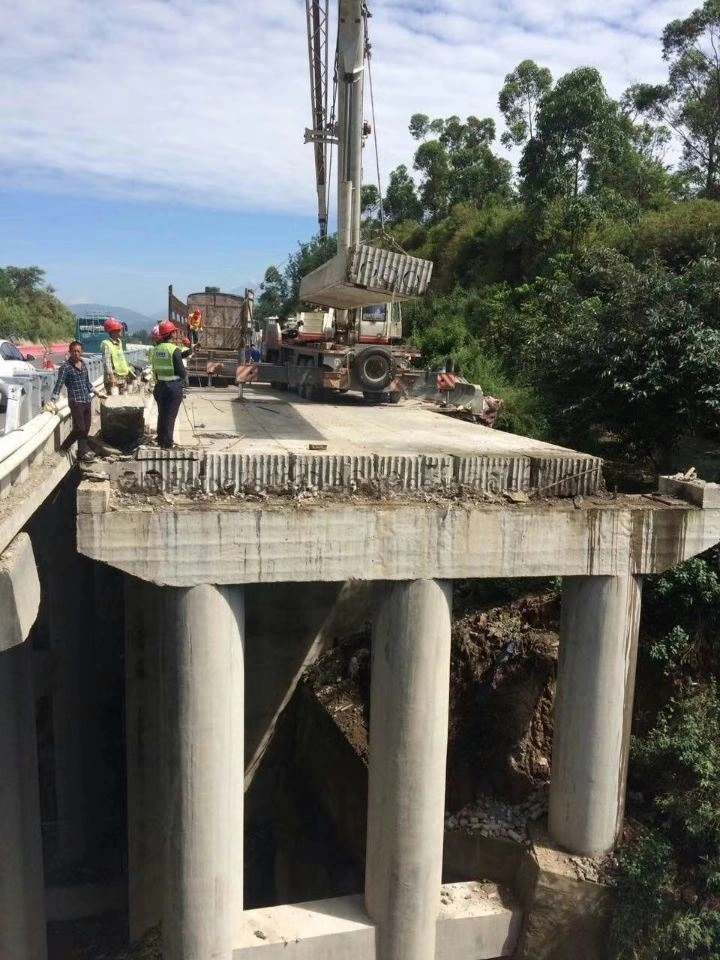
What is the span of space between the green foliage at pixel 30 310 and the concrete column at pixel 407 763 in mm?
66613

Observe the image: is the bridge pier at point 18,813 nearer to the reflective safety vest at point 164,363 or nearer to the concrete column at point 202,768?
the concrete column at point 202,768

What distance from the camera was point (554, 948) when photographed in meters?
8.98

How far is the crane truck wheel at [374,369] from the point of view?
15.4 meters

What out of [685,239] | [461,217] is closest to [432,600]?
[685,239]

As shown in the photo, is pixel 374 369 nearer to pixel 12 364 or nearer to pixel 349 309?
pixel 349 309

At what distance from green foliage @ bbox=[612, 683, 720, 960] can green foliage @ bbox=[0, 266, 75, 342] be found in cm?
6783

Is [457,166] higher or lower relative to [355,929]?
higher

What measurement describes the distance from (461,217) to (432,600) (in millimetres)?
36743

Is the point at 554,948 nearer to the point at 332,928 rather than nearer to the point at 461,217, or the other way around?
the point at 332,928

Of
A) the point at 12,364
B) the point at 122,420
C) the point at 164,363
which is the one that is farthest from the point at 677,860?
the point at 12,364

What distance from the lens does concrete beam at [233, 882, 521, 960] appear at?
8469 mm

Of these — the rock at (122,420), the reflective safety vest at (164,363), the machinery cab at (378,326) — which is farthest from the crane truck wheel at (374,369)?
the reflective safety vest at (164,363)

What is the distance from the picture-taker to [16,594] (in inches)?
283

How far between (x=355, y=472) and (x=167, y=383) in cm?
254
